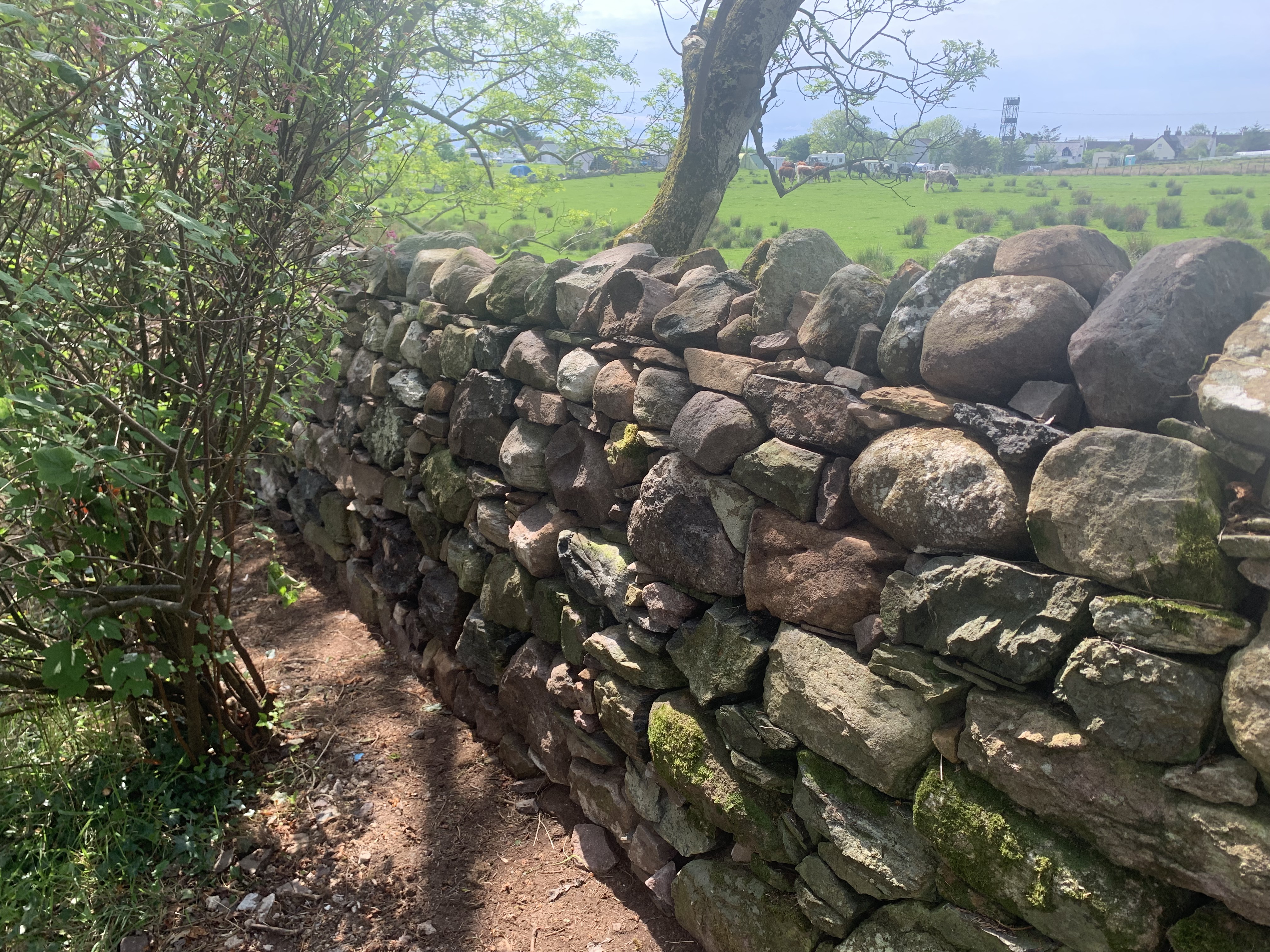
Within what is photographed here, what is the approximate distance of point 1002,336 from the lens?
188 cm

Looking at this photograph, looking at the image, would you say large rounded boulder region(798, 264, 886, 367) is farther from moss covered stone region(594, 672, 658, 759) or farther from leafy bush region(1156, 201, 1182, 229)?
leafy bush region(1156, 201, 1182, 229)

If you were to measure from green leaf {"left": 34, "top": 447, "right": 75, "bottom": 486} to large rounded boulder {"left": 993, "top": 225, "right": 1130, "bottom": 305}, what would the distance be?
239 cm

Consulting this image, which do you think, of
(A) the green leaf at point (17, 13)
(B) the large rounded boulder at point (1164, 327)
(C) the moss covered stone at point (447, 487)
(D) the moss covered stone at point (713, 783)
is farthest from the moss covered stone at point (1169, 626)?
(C) the moss covered stone at point (447, 487)

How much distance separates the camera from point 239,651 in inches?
148

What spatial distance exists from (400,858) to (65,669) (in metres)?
1.44

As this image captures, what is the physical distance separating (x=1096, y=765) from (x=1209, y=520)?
0.54 meters

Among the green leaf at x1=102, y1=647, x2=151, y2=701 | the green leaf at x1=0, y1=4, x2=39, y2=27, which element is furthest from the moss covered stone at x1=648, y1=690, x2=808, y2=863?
the green leaf at x1=0, y1=4, x2=39, y2=27

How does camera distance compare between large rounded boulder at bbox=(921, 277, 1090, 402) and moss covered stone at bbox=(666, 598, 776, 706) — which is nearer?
large rounded boulder at bbox=(921, 277, 1090, 402)

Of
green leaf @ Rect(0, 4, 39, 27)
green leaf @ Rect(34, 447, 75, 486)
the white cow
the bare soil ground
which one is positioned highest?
green leaf @ Rect(0, 4, 39, 27)

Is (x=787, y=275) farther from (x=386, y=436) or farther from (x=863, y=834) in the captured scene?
(x=386, y=436)

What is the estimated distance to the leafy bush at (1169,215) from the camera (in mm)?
3367

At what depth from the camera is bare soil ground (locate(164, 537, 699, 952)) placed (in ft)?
9.44

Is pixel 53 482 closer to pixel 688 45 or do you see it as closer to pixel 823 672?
pixel 823 672

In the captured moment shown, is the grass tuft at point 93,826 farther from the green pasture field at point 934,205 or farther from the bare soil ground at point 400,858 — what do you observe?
the green pasture field at point 934,205
